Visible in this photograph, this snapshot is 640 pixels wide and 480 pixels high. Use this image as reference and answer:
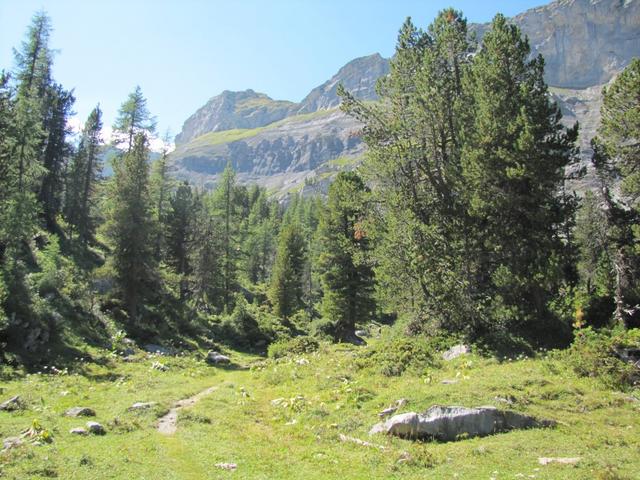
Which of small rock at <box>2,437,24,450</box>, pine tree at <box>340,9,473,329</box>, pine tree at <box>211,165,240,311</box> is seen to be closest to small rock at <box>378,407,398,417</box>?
small rock at <box>2,437,24,450</box>

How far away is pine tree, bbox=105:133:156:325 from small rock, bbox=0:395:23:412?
20.6 metres

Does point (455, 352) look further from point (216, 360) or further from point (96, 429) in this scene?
point (216, 360)

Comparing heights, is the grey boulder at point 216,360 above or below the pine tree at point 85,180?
below

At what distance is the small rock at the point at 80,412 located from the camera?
15852 millimetres

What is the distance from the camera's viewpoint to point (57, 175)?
54312 mm

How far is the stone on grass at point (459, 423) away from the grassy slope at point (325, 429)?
461 mm

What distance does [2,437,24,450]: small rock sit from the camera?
11809 mm

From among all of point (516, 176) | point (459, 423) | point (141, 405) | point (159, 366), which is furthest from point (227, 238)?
point (459, 423)

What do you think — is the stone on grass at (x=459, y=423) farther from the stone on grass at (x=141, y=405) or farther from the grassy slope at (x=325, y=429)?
the stone on grass at (x=141, y=405)

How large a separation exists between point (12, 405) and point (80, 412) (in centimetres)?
233

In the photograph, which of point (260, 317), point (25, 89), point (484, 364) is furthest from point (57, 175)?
point (484, 364)

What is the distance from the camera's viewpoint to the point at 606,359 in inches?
651

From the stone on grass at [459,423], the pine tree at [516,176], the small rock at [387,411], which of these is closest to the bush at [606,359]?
the pine tree at [516,176]

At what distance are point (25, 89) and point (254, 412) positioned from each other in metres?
38.1
